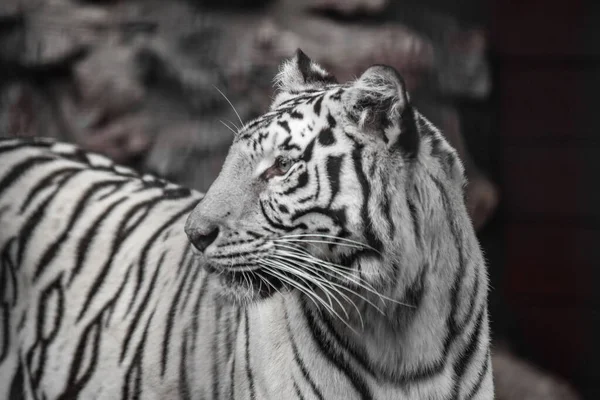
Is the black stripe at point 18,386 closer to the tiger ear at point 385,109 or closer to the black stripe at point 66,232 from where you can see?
the black stripe at point 66,232

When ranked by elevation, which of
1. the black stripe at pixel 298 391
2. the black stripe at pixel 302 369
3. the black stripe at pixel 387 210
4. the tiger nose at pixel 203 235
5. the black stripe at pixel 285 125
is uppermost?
the black stripe at pixel 285 125

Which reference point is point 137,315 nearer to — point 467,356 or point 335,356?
point 335,356

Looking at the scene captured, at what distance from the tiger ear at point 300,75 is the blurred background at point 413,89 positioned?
1687mm

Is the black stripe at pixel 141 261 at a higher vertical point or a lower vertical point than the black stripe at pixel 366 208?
lower

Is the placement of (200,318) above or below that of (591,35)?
below

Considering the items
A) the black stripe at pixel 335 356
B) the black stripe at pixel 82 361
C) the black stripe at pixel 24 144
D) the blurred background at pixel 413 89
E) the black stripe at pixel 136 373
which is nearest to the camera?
the black stripe at pixel 335 356

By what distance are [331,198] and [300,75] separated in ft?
1.26

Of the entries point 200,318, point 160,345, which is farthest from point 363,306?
point 160,345

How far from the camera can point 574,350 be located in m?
3.64

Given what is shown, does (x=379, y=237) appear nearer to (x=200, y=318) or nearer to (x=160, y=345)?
(x=200, y=318)

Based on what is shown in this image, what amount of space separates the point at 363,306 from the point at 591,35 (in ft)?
7.63

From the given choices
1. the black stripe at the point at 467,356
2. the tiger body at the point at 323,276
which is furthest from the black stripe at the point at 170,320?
the black stripe at the point at 467,356

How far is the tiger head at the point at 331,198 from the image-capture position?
1519 mm

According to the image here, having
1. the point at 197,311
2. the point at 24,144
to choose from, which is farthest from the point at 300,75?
the point at 24,144
